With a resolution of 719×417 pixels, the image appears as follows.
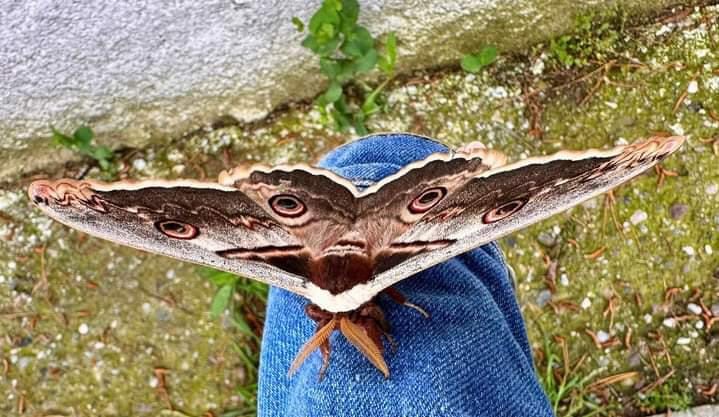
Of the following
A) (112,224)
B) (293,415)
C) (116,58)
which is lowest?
(293,415)

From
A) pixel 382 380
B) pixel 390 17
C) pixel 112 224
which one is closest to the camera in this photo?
pixel 112 224

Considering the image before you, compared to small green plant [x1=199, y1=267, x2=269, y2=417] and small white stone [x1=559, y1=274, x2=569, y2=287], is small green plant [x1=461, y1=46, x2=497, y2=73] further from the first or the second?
small green plant [x1=199, y1=267, x2=269, y2=417]

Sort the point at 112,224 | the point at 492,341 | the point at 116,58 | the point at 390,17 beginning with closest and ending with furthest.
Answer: the point at 112,224 < the point at 492,341 < the point at 116,58 < the point at 390,17

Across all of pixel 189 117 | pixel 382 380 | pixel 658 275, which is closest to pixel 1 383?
pixel 189 117

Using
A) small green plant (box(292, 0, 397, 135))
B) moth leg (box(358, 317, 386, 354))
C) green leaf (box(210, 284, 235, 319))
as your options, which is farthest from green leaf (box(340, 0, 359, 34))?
moth leg (box(358, 317, 386, 354))

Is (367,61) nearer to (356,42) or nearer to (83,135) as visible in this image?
(356,42)

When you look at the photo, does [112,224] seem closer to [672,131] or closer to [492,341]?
[492,341]
